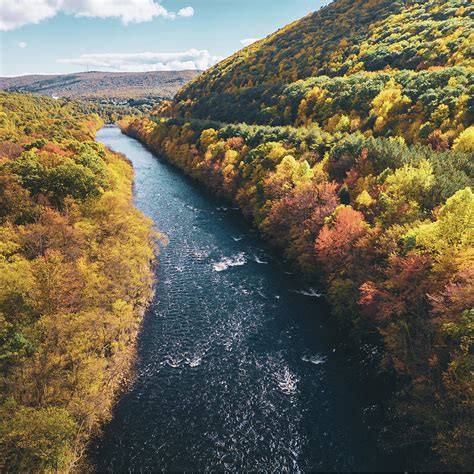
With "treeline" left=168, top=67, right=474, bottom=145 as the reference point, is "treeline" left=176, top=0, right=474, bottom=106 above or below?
above

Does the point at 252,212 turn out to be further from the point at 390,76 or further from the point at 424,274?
the point at 390,76

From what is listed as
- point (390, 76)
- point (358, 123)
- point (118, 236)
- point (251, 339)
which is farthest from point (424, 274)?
point (390, 76)

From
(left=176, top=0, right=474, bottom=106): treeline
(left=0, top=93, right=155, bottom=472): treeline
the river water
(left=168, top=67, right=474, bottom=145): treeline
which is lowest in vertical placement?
the river water

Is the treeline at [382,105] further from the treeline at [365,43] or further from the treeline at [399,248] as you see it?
the treeline at [365,43]

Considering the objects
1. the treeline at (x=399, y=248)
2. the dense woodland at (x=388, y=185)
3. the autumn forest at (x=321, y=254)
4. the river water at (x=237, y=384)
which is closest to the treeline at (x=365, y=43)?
the dense woodland at (x=388, y=185)

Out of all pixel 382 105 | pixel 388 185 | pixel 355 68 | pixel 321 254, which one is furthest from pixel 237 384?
pixel 355 68

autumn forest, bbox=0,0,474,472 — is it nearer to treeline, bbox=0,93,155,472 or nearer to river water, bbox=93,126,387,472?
treeline, bbox=0,93,155,472

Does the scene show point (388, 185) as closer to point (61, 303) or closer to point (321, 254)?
point (321, 254)

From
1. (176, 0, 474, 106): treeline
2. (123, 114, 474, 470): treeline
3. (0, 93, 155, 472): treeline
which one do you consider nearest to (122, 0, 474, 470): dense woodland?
(123, 114, 474, 470): treeline
